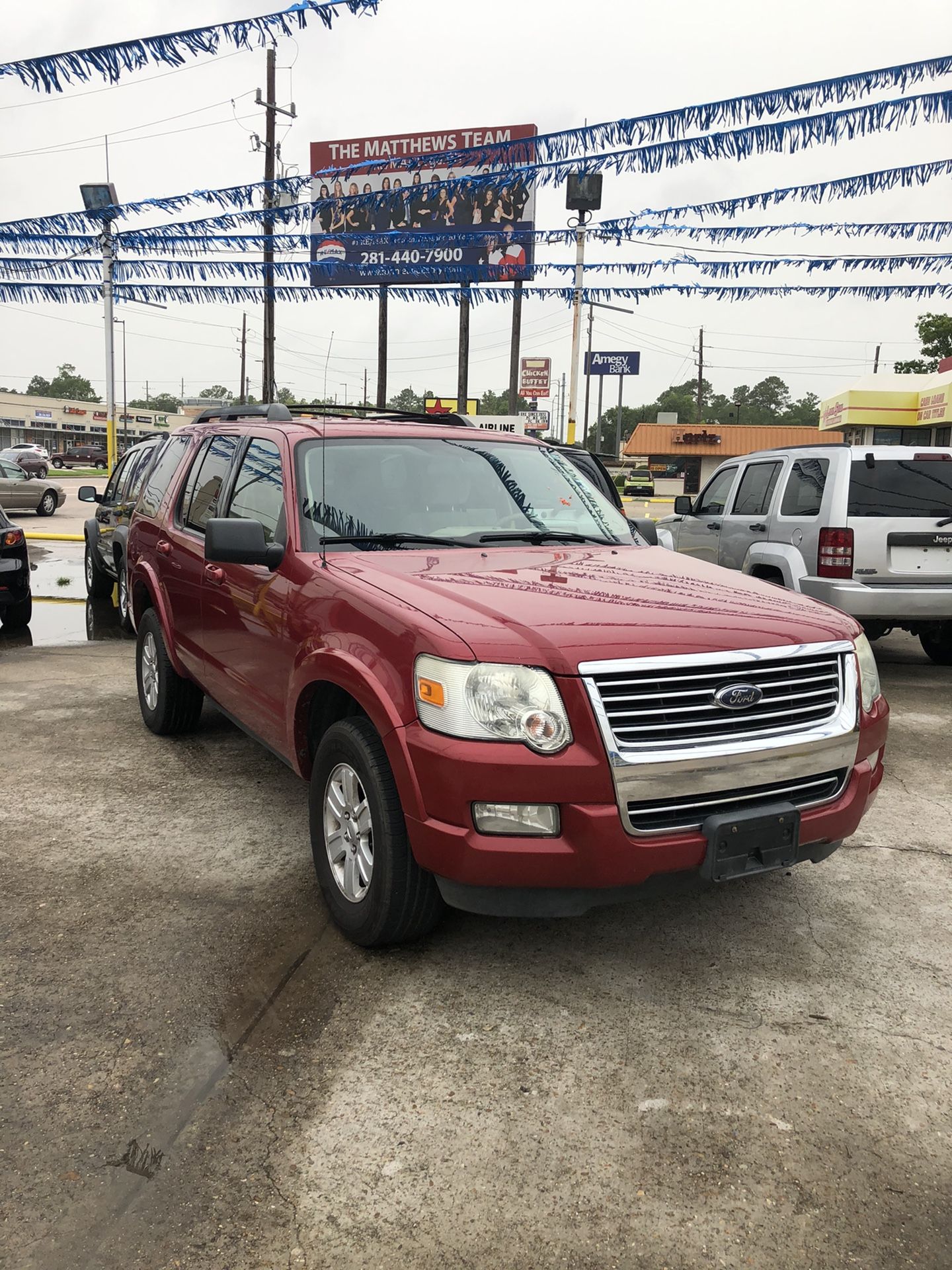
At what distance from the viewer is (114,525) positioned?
33.5ft

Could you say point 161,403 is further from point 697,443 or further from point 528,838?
point 528,838

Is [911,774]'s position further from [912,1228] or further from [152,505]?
[152,505]

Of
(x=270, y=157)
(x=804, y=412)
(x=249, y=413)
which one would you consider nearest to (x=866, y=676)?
(x=249, y=413)

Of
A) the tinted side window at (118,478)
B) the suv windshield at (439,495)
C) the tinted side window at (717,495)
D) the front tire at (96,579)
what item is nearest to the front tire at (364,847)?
the suv windshield at (439,495)

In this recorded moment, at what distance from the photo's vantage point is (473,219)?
1465 inches

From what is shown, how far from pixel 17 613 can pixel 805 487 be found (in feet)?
23.6

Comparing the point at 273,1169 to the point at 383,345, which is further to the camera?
the point at 383,345

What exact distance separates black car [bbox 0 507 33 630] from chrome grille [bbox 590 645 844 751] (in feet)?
24.7

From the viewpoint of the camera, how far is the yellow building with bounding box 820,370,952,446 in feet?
88.7

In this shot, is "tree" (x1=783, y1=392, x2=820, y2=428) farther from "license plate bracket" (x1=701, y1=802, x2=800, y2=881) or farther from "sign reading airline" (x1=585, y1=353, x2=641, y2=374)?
"license plate bracket" (x1=701, y1=802, x2=800, y2=881)

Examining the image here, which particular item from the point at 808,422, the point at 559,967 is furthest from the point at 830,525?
the point at 808,422

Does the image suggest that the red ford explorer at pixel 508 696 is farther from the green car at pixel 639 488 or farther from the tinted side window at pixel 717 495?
the green car at pixel 639 488

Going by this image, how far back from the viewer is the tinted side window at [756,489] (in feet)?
27.5

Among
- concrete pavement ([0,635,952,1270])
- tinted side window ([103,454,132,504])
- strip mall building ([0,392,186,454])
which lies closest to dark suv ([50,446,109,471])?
strip mall building ([0,392,186,454])
